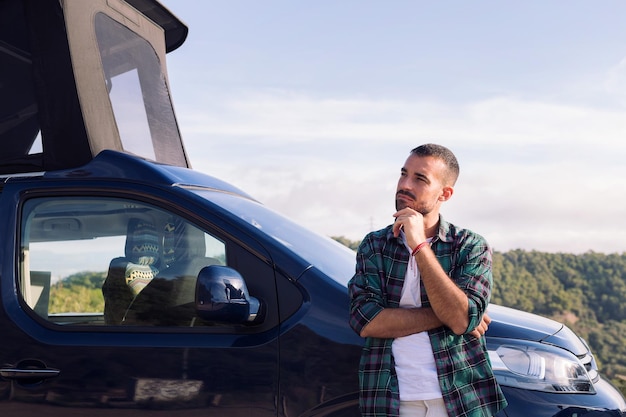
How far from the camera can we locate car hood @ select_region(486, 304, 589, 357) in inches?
115

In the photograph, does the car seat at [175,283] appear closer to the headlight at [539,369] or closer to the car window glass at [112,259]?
the car window glass at [112,259]

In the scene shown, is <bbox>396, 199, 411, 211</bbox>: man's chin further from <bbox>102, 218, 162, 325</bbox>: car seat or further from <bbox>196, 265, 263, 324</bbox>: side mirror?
<bbox>102, 218, 162, 325</bbox>: car seat

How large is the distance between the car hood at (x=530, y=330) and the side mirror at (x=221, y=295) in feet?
3.15

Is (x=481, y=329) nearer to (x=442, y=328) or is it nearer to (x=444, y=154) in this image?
(x=442, y=328)

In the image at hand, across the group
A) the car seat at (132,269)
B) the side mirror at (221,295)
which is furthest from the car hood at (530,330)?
the car seat at (132,269)

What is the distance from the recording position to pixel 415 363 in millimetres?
2551

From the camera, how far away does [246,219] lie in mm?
3053

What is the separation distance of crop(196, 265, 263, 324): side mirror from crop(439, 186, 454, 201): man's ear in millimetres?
794

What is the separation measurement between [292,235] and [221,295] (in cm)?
64

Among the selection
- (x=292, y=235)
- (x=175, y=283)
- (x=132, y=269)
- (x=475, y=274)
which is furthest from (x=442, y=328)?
(x=132, y=269)

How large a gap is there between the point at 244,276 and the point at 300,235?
470 millimetres

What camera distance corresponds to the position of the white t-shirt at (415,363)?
8.25ft

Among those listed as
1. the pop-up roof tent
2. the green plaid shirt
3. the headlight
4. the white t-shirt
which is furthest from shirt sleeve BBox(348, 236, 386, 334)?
the pop-up roof tent

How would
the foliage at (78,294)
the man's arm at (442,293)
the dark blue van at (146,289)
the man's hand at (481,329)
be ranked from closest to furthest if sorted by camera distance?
the man's arm at (442,293)
the man's hand at (481,329)
the dark blue van at (146,289)
the foliage at (78,294)
